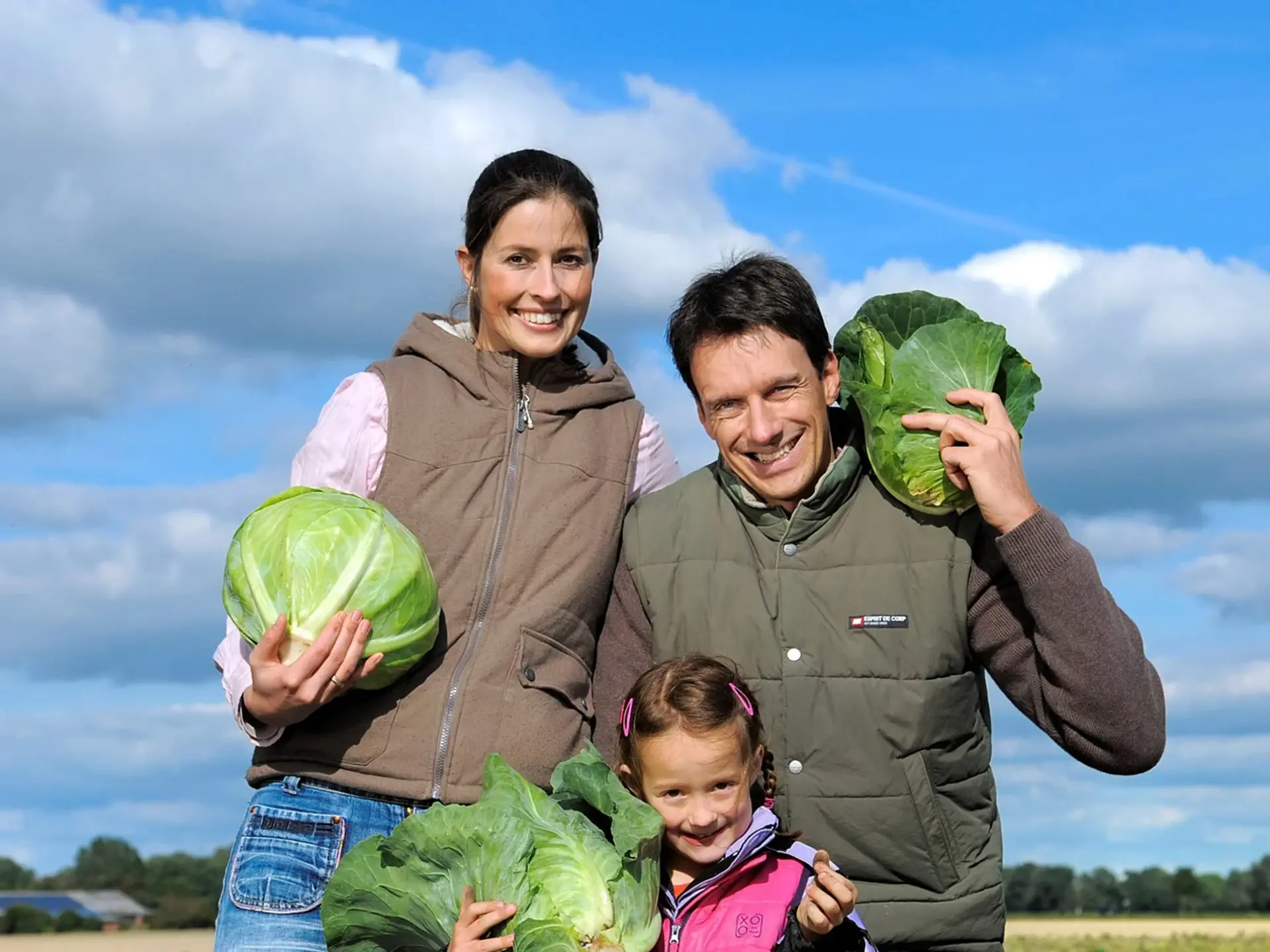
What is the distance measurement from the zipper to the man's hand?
1.64 metres

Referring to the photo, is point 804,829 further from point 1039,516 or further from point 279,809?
point 279,809

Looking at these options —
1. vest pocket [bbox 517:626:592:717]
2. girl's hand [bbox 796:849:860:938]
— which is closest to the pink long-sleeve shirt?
vest pocket [bbox 517:626:592:717]

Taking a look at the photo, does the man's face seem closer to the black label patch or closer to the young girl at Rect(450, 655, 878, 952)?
the black label patch

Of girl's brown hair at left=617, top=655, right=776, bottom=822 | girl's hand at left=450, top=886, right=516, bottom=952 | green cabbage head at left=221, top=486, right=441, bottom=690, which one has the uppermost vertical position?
green cabbage head at left=221, top=486, right=441, bottom=690

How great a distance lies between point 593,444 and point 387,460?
0.88m

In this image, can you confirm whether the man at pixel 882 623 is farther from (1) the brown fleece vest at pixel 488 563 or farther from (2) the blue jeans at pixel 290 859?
(2) the blue jeans at pixel 290 859

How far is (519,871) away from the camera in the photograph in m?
4.46

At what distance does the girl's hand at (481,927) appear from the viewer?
174 inches

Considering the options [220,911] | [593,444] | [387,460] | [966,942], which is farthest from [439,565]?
[966,942]

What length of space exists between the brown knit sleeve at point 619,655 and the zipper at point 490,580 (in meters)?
0.52

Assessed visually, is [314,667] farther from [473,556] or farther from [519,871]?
[519,871]

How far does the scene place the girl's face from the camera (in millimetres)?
4746

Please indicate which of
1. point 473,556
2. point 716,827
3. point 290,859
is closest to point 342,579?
point 473,556

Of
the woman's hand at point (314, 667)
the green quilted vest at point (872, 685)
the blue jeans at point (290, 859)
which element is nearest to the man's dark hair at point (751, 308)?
the green quilted vest at point (872, 685)
